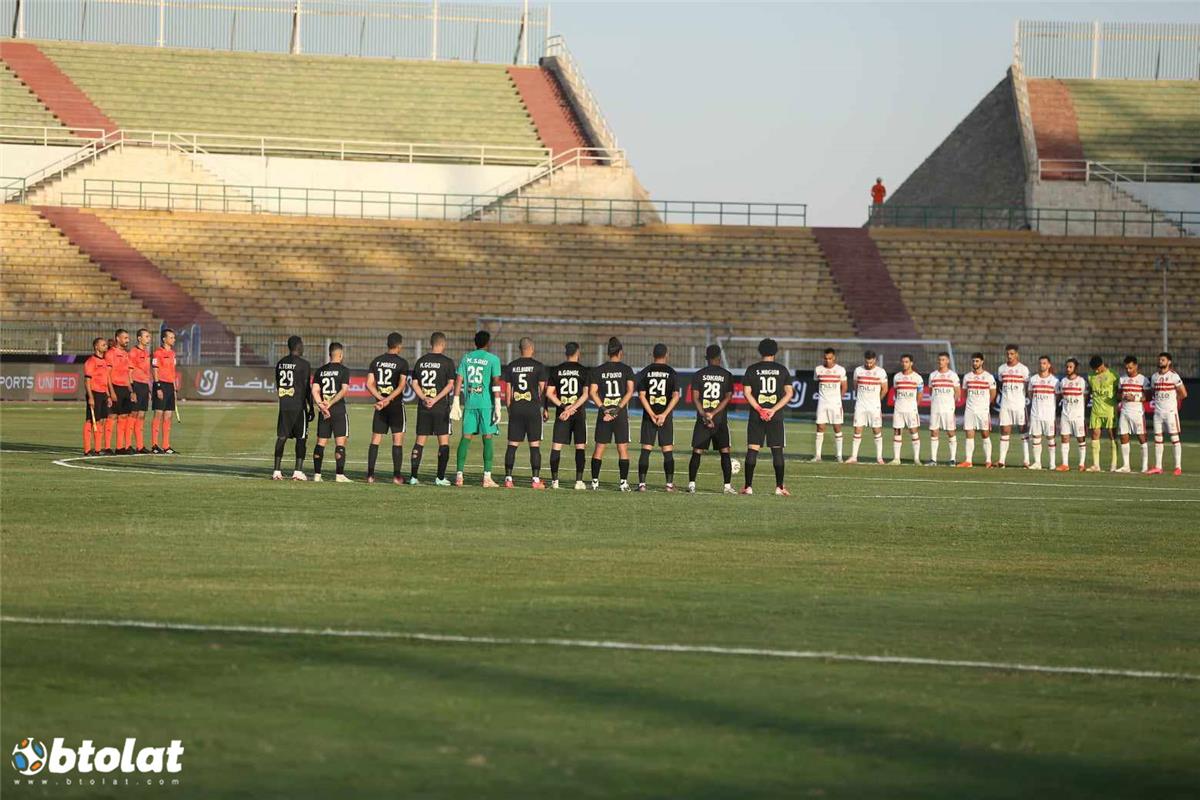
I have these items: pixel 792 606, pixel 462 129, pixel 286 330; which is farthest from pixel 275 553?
pixel 462 129

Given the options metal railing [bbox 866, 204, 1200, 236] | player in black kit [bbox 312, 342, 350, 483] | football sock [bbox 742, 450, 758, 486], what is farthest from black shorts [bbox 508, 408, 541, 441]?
metal railing [bbox 866, 204, 1200, 236]

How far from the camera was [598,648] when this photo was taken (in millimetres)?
9430

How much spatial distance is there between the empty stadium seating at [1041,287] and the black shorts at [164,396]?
27754 mm

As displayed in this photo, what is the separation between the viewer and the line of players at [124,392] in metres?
24.4

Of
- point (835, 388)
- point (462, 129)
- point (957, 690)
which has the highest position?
point (462, 129)

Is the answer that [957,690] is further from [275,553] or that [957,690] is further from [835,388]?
[835,388]

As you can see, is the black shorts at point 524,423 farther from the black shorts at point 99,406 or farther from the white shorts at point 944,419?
the white shorts at point 944,419

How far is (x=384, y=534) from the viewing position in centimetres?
1480

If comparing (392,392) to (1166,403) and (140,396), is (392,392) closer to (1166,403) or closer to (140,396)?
(140,396)

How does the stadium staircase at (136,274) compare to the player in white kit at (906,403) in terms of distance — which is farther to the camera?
the stadium staircase at (136,274)

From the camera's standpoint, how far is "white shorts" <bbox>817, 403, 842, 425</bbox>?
27344mm

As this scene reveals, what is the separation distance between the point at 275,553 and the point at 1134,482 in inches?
618

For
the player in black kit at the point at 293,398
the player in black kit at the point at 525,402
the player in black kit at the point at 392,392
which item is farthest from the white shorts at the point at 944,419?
the player in black kit at the point at 293,398

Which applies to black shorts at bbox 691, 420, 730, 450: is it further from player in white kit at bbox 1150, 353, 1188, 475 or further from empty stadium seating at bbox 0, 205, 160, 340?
empty stadium seating at bbox 0, 205, 160, 340
